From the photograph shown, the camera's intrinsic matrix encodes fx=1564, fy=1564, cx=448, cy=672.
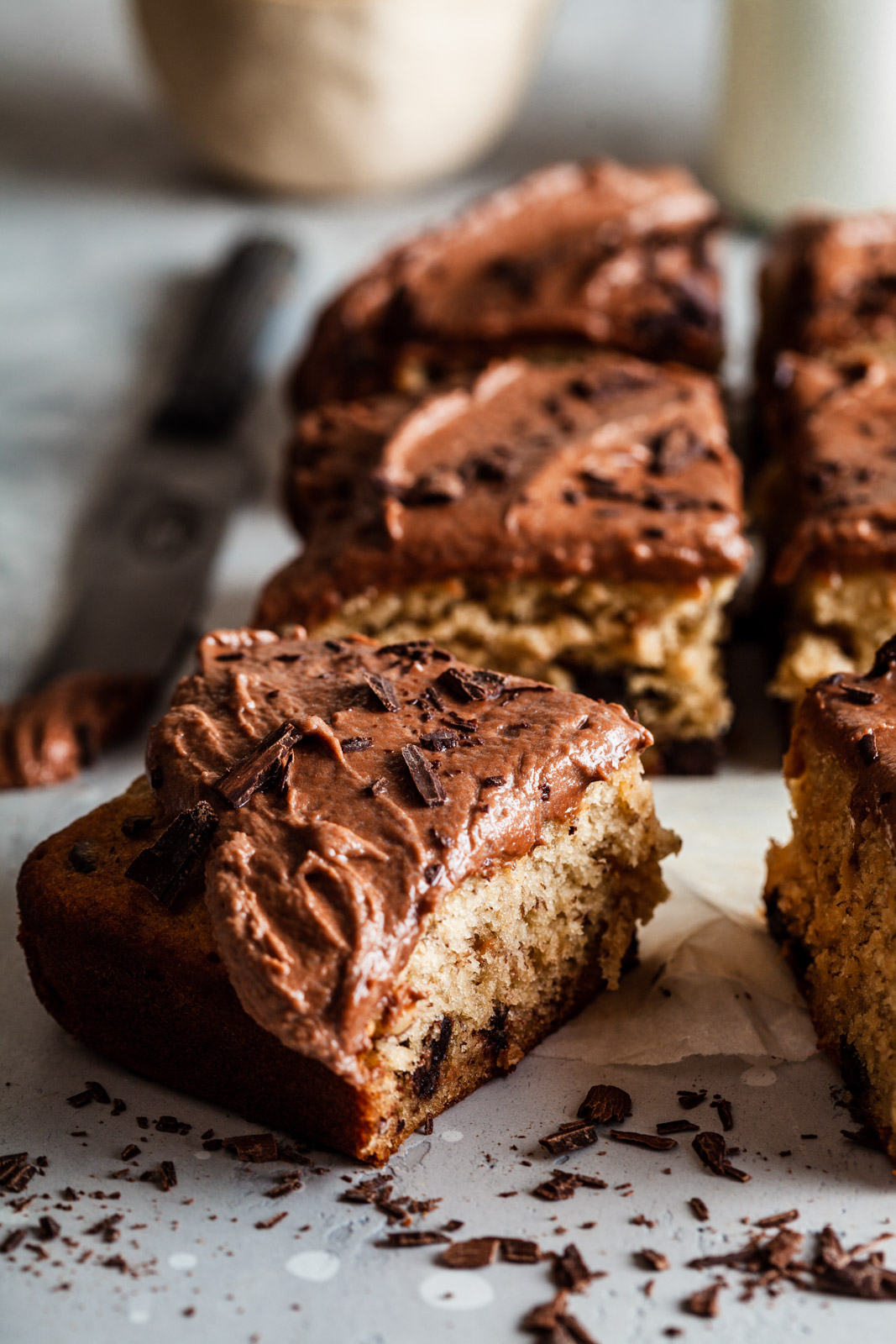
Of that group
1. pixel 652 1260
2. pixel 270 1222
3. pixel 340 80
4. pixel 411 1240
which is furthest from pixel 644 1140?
pixel 340 80

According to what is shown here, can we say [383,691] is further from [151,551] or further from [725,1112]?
[151,551]

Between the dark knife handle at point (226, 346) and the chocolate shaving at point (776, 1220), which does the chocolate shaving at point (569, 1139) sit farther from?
the dark knife handle at point (226, 346)

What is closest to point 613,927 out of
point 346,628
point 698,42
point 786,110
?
point 346,628

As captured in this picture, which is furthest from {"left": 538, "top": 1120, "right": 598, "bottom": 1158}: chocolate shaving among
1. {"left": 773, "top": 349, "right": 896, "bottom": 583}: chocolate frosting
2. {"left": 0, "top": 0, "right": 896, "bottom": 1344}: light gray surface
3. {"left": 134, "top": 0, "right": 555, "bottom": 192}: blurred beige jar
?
{"left": 134, "top": 0, "right": 555, "bottom": 192}: blurred beige jar

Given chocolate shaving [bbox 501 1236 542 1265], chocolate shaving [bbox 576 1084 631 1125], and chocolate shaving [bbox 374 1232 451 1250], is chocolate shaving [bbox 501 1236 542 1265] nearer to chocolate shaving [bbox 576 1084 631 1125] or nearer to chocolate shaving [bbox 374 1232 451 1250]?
chocolate shaving [bbox 374 1232 451 1250]

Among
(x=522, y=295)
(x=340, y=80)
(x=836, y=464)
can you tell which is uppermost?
(x=340, y=80)

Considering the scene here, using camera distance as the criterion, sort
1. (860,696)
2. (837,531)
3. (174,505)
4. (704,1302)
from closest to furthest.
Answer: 1. (704,1302)
2. (860,696)
3. (837,531)
4. (174,505)

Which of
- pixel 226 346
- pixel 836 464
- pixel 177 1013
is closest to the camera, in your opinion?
pixel 177 1013
